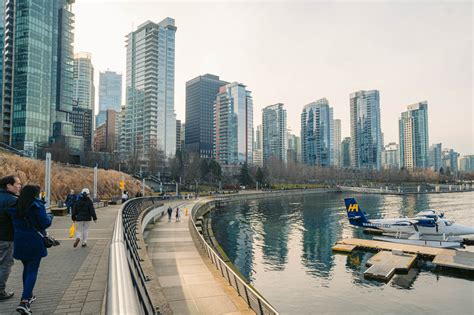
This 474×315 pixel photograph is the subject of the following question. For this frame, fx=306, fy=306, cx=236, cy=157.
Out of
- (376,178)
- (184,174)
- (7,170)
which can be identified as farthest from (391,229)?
(376,178)

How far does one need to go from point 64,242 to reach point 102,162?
314ft

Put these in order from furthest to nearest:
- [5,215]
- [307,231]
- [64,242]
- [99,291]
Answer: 1. [307,231]
2. [64,242]
3. [99,291]
4. [5,215]

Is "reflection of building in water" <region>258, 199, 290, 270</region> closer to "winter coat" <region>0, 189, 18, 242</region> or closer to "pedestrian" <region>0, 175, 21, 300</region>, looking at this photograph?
"pedestrian" <region>0, 175, 21, 300</region>

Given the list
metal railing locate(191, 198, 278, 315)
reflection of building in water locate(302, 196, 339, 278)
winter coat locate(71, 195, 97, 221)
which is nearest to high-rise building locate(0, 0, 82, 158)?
reflection of building in water locate(302, 196, 339, 278)

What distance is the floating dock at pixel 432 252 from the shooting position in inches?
914

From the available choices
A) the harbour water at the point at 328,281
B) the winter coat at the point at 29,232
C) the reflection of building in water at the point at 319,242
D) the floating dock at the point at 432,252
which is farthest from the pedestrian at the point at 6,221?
the floating dock at the point at 432,252

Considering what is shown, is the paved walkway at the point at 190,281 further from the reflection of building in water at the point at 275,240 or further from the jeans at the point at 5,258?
the reflection of building in water at the point at 275,240

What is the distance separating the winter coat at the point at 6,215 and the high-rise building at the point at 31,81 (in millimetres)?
96943

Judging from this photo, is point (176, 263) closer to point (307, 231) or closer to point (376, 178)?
point (307, 231)

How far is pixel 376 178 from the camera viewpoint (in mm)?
177125

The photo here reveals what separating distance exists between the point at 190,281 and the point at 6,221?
9482 millimetres

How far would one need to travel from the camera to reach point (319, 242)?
33.3 m

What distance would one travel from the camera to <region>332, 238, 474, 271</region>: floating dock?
23219mm

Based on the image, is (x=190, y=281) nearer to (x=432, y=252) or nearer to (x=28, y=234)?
(x=28, y=234)
